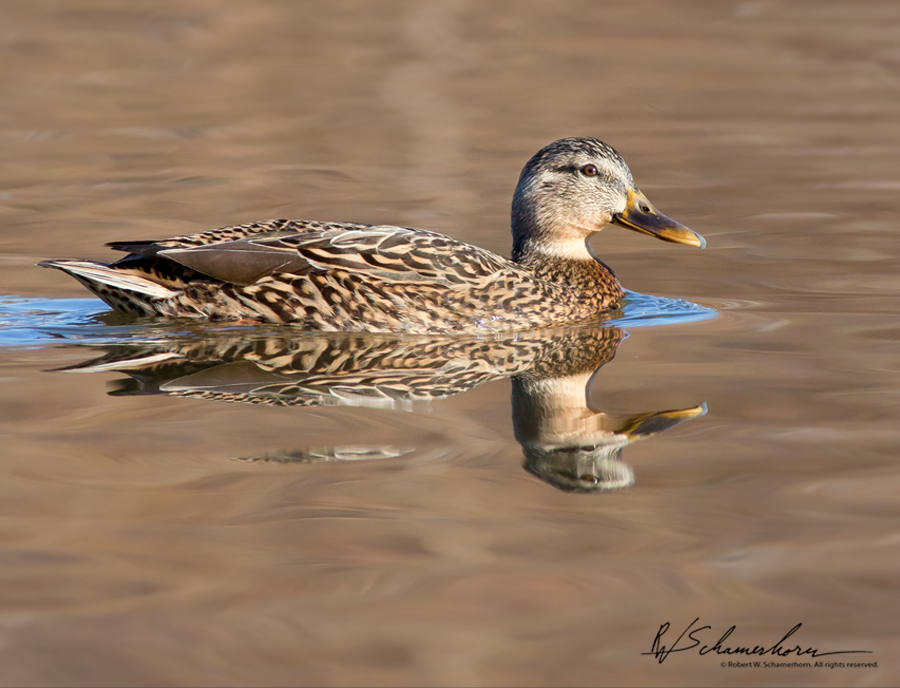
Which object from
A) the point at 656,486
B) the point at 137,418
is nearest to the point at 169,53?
the point at 137,418

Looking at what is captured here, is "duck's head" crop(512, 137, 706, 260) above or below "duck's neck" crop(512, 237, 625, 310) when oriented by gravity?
above

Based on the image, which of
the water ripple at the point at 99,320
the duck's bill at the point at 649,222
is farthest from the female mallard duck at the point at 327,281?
the duck's bill at the point at 649,222

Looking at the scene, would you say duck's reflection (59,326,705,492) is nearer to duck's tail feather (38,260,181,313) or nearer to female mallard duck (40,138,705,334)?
female mallard duck (40,138,705,334)

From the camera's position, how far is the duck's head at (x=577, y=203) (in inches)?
334

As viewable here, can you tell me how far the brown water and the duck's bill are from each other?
0.53 metres

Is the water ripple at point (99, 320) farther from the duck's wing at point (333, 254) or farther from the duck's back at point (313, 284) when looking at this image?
the duck's wing at point (333, 254)

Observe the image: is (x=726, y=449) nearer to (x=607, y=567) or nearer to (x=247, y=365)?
(x=607, y=567)

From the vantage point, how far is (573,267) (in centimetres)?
859

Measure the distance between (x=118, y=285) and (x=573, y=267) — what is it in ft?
9.87

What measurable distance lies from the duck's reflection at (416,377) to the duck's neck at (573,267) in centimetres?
39

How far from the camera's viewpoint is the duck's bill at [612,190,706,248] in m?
8.35
